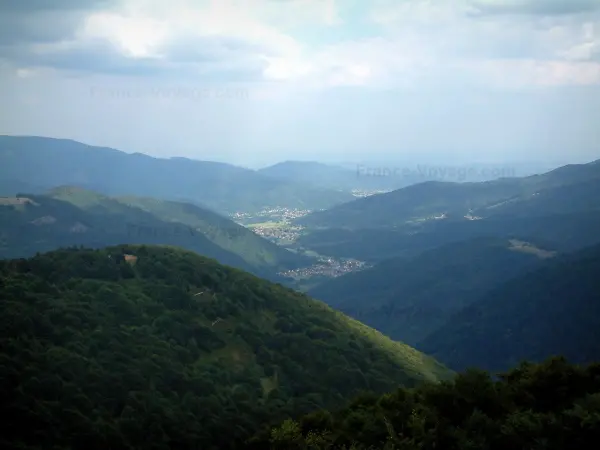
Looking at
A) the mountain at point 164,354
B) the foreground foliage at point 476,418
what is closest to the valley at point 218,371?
the foreground foliage at point 476,418

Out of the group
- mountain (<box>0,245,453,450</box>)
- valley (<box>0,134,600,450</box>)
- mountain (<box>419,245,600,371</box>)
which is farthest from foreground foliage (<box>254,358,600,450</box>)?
mountain (<box>419,245,600,371</box>)

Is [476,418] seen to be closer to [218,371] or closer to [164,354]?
[164,354]

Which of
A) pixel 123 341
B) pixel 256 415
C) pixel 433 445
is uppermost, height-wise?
pixel 433 445

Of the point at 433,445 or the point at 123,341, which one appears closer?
the point at 433,445

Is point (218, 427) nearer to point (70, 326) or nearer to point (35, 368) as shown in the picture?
point (35, 368)

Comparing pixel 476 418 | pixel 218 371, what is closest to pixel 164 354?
pixel 218 371

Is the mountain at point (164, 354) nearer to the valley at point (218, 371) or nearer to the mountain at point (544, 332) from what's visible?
the valley at point (218, 371)

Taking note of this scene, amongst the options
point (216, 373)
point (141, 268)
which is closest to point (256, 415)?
point (216, 373)
